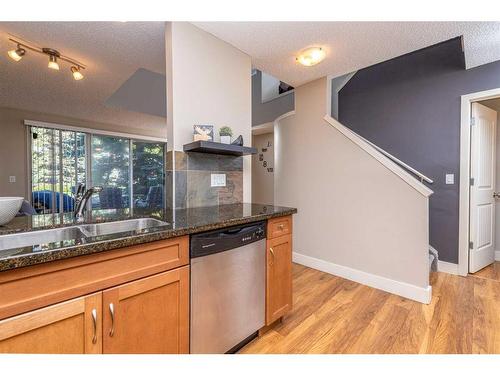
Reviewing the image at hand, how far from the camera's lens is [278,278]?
170 centimetres

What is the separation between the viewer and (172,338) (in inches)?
44.9

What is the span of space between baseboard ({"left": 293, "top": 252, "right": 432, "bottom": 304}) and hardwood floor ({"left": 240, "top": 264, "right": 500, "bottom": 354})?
0.21 feet

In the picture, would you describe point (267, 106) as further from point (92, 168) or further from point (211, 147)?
point (92, 168)

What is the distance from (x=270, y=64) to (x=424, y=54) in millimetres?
2088

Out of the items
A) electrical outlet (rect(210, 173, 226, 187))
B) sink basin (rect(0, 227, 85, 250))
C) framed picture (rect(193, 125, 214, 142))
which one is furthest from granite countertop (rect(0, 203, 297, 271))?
framed picture (rect(193, 125, 214, 142))

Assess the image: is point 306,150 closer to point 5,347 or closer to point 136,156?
point 5,347

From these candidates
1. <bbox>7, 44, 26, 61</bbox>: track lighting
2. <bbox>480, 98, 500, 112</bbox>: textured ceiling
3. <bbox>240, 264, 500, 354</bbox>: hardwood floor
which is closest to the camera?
<bbox>240, 264, 500, 354</bbox>: hardwood floor

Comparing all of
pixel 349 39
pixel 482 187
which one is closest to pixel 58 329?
pixel 349 39

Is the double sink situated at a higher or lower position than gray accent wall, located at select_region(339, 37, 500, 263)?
lower

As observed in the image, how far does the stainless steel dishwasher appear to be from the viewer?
1.23 metres

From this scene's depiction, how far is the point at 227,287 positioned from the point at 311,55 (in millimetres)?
2173

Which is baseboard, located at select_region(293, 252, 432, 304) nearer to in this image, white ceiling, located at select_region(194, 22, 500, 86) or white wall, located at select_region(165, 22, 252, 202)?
white wall, located at select_region(165, 22, 252, 202)

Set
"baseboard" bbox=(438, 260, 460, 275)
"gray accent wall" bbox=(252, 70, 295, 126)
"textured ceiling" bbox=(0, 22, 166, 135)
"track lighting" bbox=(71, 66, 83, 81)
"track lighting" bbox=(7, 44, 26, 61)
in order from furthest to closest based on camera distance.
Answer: "gray accent wall" bbox=(252, 70, 295, 126) → "baseboard" bbox=(438, 260, 460, 275) → "track lighting" bbox=(71, 66, 83, 81) → "track lighting" bbox=(7, 44, 26, 61) → "textured ceiling" bbox=(0, 22, 166, 135)

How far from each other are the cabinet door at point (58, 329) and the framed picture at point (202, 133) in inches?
47.3
